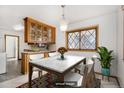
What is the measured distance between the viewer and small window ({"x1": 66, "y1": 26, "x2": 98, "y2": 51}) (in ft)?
3.17

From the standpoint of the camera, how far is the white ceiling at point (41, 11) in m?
0.93

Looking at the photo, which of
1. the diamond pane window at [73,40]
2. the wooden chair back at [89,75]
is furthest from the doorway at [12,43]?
the wooden chair back at [89,75]

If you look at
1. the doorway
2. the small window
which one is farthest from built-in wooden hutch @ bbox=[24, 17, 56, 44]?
the small window

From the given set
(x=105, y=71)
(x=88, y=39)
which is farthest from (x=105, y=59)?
(x=88, y=39)

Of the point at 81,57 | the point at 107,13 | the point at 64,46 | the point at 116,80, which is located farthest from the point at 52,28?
the point at 116,80

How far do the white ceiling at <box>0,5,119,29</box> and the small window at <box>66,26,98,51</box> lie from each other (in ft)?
0.60

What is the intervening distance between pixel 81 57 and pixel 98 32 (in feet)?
1.14

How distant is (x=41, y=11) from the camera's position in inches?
41.8

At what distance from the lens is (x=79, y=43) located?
1.02 m

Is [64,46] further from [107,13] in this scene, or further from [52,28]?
[107,13]

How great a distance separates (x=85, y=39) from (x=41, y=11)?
0.59 m

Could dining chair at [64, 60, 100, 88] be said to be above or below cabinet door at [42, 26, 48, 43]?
below

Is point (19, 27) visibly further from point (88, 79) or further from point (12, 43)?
point (88, 79)

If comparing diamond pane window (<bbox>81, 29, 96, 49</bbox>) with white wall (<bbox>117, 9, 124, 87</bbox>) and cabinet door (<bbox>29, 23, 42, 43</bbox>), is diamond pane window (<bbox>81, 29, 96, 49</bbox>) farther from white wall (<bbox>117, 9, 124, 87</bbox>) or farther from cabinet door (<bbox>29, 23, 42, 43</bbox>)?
cabinet door (<bbox>29, 23, 42, 43</bbox>)
